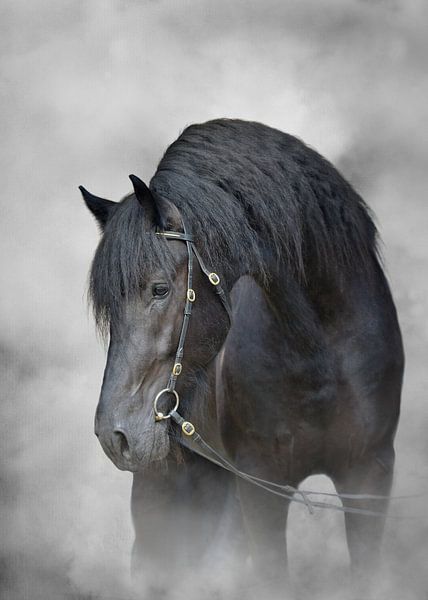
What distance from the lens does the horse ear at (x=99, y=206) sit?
6.81ft

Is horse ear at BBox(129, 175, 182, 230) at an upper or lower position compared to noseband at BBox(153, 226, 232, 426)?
upper

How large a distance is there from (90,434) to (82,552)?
0.51 metres

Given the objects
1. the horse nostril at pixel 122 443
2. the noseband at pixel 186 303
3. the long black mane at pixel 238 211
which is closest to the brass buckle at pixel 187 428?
the noseband at pixel 186 303

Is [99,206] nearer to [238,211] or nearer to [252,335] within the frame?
[238,211]

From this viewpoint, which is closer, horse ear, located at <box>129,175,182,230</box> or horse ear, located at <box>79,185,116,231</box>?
horse ear, located at <box>129,175,182,230</box>

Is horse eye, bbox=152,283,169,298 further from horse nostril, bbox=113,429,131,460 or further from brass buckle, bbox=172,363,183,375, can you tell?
horse nostril, bbox=113,429,131,460

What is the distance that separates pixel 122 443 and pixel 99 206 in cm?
56

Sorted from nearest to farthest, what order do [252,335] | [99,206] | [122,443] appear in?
[122,443], [99,206], [252,335]

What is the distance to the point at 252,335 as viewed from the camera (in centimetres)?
240

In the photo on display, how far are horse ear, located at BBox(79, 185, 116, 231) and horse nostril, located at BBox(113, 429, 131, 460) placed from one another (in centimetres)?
50

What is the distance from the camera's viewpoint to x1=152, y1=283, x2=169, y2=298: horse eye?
187 centimetres

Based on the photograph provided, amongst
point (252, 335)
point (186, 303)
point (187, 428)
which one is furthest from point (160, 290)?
point (252, 335)

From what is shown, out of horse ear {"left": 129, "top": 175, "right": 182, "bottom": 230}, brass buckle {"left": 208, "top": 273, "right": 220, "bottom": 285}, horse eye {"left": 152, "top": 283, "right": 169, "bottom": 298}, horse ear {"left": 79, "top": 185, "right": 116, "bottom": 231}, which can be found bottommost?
horse eye {"left": 152, "top": 283, "right": 169, "bottom": 298}

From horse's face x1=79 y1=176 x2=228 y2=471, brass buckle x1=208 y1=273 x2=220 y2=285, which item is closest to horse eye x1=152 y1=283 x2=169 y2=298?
horse's face x1=79 y1=176 x2=228 y2=471
